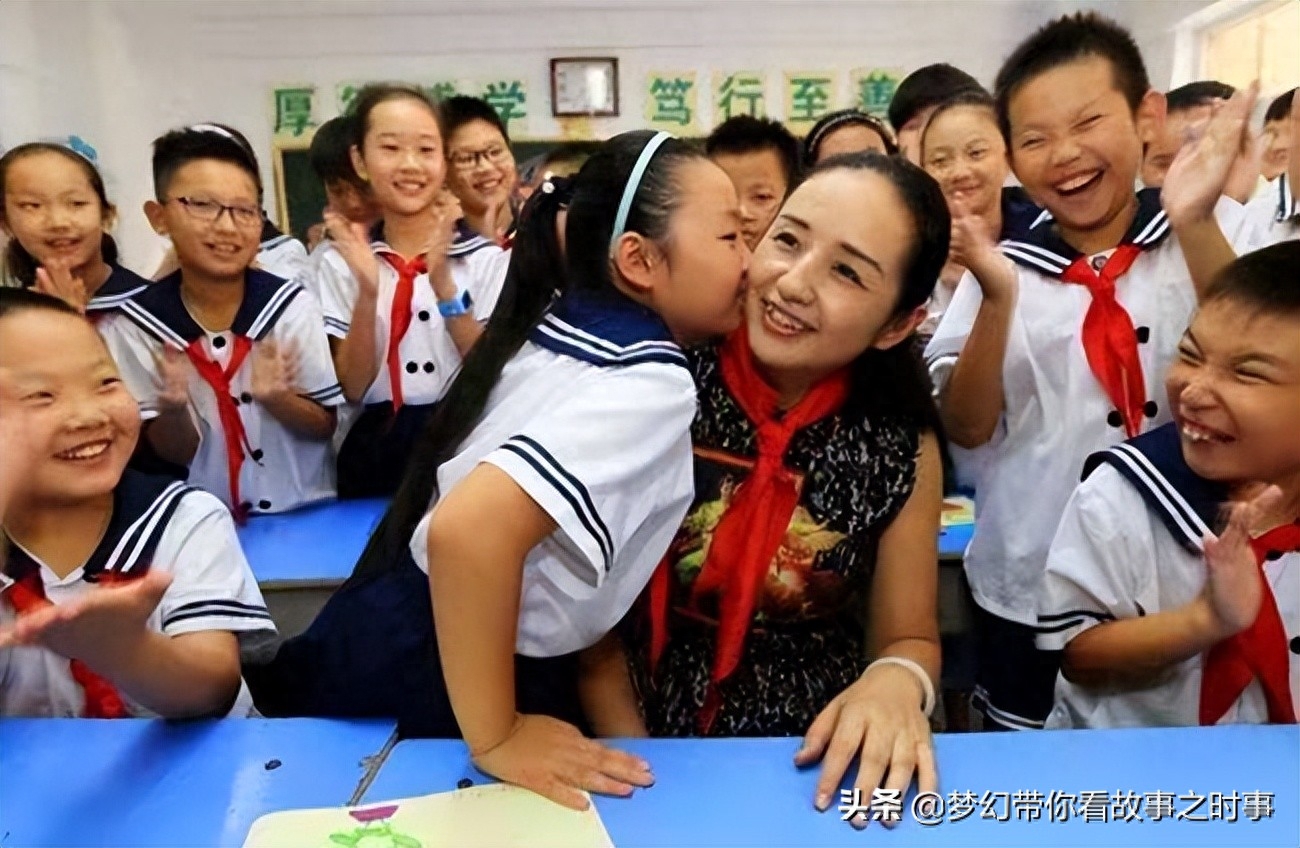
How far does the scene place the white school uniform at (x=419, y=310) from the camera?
921 mm

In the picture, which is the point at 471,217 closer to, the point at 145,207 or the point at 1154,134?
the point at 145,207

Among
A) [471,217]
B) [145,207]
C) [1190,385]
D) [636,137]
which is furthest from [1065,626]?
[145,207]

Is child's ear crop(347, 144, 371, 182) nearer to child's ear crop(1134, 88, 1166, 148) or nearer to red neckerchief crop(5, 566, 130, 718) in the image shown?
red neckerchief crop(5, 566, 130, 718)

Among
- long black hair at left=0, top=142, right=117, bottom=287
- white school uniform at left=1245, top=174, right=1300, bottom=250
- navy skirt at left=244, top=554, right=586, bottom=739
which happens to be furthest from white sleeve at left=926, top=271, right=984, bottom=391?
long black hair at left=0, top=142, right=117, bottom=287

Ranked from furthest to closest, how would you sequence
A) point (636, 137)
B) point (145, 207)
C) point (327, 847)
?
point (145, 207), point (636, 137), point (327, 847)

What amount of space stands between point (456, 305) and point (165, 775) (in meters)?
0.47

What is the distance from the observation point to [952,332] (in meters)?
0.91

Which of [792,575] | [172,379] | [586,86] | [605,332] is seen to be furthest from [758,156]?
[172,379]

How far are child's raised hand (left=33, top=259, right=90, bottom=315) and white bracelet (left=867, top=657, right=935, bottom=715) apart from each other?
717 millimetres

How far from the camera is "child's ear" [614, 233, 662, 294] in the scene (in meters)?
0.73

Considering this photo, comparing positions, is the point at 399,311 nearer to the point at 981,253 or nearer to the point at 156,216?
the point at 156,216

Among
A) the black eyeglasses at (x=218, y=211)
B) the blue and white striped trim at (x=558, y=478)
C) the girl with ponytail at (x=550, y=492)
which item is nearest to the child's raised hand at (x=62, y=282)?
the black eyeglasses at (x=218, y=211)

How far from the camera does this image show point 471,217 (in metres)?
0.94

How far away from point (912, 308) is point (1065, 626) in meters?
0.31
